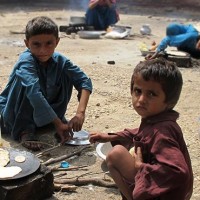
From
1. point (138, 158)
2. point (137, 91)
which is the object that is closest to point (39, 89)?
point (137, 91)

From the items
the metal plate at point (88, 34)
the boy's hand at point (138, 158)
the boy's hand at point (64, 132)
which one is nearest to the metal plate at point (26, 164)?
the boy's hand at point (64, 132)

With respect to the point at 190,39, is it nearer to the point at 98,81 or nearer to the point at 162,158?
the point at 98,81

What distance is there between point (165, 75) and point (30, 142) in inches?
65.4

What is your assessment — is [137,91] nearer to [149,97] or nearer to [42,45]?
[149,97]

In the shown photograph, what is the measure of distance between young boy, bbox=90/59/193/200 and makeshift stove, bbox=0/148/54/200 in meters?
0.57

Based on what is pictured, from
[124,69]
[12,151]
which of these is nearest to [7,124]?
[12,151]

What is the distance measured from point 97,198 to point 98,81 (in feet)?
9.79

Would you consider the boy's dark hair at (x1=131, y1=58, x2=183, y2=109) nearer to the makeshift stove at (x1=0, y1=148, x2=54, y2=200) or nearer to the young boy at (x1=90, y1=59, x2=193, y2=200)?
the young boy at (x1=90, y1=59, x2=193, y2=200)

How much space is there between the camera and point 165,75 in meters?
2.32

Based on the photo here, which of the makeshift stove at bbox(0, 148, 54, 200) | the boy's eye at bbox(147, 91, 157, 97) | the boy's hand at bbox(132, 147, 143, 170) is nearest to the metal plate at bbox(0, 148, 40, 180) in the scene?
the makeshift stove at bbox(0, 148, 54, 200)

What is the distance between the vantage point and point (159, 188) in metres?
2.16

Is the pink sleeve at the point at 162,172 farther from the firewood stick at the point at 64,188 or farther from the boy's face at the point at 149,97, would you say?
the firewood stick at the point at 64,188

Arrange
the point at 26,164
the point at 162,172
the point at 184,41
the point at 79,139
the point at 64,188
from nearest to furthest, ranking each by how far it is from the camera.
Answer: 1. the point at 162,172
2. the point at 26,164
3. the point at 64,188
4. the point at 79,139
5. the point at 184,41

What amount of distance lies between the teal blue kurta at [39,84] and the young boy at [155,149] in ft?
4.49
